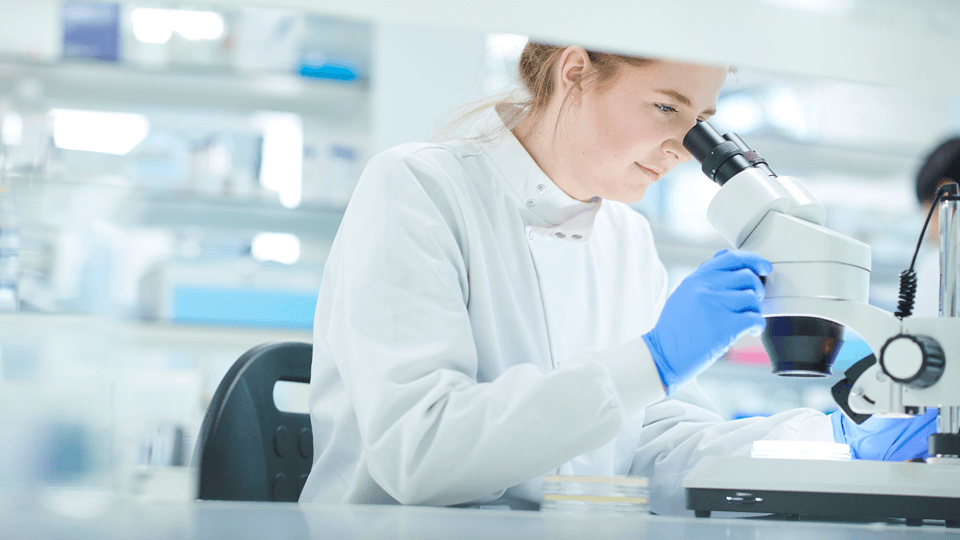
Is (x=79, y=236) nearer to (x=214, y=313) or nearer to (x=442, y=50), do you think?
(x=214, y=313)

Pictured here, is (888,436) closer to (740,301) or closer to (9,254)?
(740,301)

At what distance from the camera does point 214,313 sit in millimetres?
2770

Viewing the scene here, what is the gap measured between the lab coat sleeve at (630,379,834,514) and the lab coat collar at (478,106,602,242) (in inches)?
15.1

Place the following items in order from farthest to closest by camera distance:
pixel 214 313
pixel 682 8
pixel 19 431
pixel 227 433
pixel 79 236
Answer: pixel 214 313
pixel 79 236
pixel 19 431
pixel 227 433
pixel 682 8

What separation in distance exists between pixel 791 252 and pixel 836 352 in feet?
0.43

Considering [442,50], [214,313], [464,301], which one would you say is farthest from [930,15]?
[214,313]

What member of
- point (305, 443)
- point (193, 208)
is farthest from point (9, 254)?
point (305, 443)

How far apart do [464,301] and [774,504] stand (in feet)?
1.69

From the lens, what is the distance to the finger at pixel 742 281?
0.95 m

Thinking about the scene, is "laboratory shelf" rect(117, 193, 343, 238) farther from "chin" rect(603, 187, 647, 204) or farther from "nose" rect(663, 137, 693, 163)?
"nose" rect(663, 137, 693, 163)

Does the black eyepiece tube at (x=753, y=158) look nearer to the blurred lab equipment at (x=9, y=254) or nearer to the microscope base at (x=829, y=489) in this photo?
the microscope base at (x=829, y=489)

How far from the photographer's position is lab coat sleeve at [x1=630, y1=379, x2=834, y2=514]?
4.09 ft

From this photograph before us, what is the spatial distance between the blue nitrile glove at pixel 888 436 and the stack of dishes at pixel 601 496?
48 centimetres

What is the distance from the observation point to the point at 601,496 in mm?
801
